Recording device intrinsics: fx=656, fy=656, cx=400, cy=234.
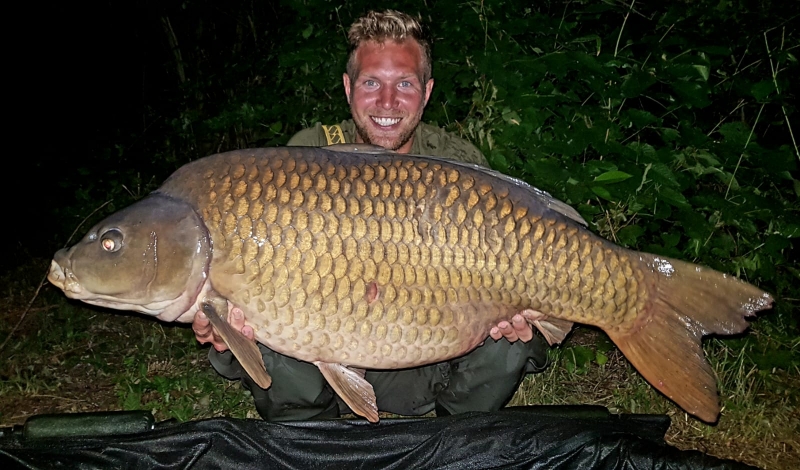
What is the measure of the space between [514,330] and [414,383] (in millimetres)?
430

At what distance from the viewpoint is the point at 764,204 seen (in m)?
2.24

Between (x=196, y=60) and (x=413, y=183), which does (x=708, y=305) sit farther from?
(x=196, y=60)

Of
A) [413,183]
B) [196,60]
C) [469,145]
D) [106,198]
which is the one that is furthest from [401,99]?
[196,60]

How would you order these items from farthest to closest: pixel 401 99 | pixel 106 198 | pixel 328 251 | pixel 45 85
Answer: pixel 45 85, pixel 106 198, pixel 401 99, pixel 328 251

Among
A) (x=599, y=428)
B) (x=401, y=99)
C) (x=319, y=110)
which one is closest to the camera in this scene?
(x=599, y=428)

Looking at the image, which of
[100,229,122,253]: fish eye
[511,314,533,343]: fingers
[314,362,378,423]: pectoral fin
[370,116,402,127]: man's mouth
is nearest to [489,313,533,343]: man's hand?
[511,314,533,343]: fingers

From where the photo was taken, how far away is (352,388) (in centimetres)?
182

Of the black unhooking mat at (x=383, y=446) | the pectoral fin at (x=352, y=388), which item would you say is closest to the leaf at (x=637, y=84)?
the black unhooking mat at (x=383, y=446)

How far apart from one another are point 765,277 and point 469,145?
1.16m

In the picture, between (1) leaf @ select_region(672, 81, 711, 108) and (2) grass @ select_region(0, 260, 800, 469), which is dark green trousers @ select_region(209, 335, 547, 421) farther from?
(1) leaf @ select_region(672, 81, 711, 108)

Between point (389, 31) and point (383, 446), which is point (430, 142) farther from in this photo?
point (383, 446)

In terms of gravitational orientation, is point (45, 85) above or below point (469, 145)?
below

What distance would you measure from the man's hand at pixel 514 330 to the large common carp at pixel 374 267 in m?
0.08

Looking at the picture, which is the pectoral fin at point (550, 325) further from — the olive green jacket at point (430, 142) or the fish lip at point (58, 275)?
the fish lip at point (58, 275)
